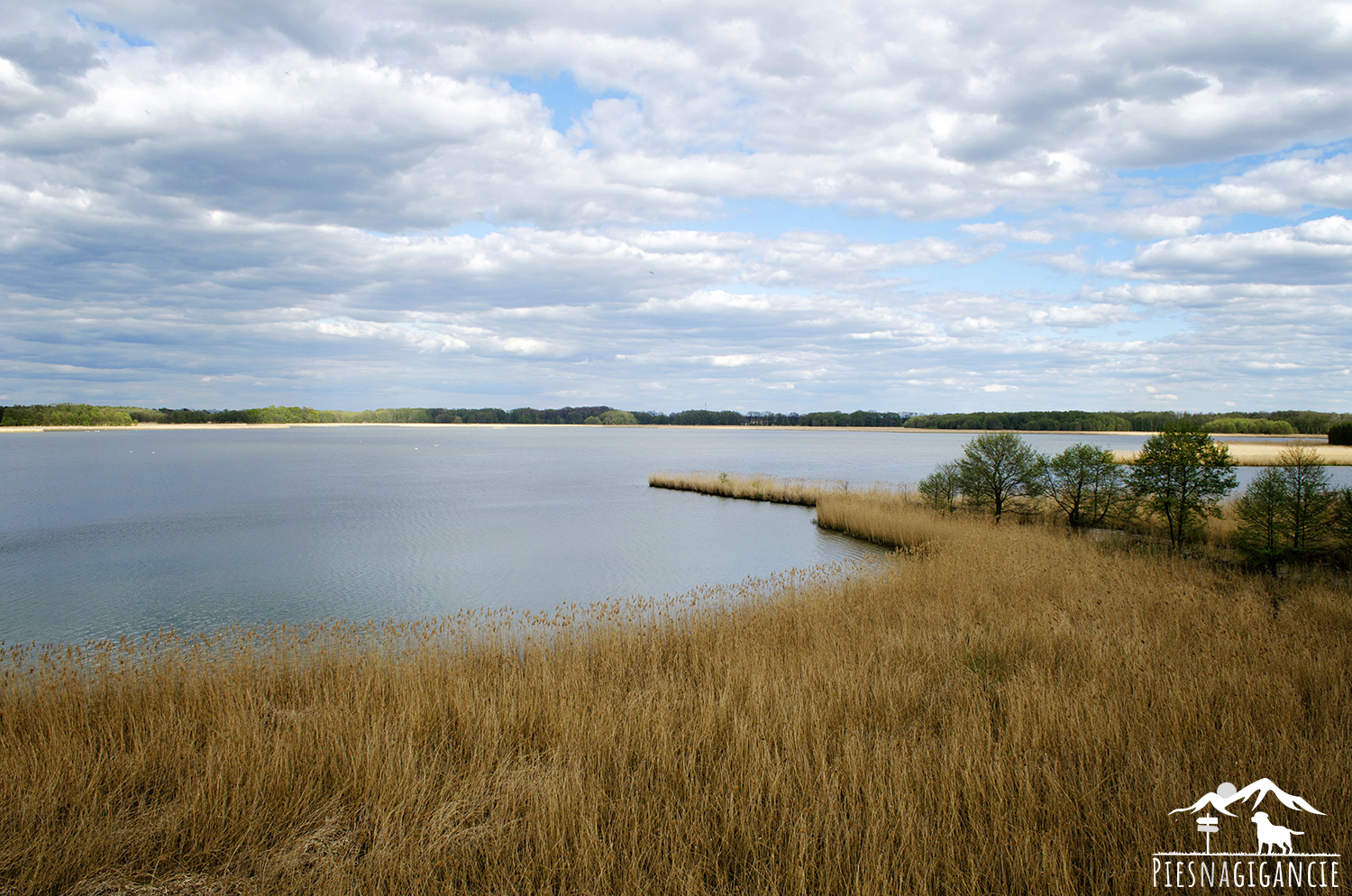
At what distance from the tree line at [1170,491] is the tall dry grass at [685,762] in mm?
5489

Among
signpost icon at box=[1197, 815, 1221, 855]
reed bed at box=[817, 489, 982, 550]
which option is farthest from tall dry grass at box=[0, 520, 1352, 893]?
reed bed at box=[817, 489, 982, 550]

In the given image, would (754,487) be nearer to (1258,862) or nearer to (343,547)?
(343,547)

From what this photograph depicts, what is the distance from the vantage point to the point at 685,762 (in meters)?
4.70

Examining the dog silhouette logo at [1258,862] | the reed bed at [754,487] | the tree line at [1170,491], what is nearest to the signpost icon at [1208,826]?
the dog silhouette logo at [1258,862]

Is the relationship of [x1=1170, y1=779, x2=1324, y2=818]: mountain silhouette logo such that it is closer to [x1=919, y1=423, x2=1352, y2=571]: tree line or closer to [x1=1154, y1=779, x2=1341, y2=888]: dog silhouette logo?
[x1=1154, y1=779, x2=1341, y2=888]: dog silhouette logo

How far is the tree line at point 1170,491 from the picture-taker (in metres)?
12.1

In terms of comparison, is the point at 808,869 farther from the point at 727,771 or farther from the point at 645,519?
the point at 645,519

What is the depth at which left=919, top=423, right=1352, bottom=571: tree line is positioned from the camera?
12.1 metres

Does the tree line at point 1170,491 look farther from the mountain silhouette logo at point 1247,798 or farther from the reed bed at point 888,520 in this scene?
the mountain silhouette logo at point 1247,798

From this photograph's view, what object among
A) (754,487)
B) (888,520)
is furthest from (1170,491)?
(754,487)

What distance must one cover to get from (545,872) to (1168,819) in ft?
12.0

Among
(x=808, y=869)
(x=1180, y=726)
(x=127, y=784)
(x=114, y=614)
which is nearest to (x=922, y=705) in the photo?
(x=1180, y=726)

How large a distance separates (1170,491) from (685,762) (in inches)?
670

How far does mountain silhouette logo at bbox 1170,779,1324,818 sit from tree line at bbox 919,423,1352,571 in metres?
11.4
